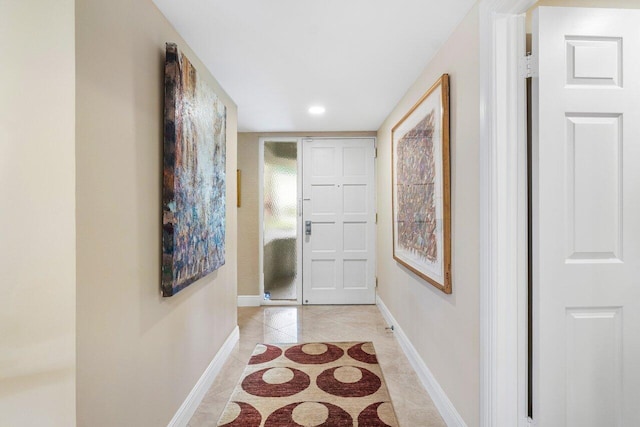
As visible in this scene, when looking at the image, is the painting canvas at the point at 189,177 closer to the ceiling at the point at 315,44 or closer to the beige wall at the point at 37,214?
the ceiling at the point at 315,44

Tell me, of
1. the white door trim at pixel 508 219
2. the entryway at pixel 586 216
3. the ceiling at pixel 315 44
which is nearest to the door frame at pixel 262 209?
the ceiling at pixel 315 44

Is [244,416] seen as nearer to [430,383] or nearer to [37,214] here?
[430,383]

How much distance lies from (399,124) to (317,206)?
1686 millimetres

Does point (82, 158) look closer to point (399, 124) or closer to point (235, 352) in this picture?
point (235, 352)

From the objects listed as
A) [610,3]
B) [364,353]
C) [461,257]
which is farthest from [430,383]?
[610,3]

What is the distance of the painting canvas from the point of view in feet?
5.32

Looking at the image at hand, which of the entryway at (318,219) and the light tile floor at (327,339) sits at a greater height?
the entryway at (318,219)

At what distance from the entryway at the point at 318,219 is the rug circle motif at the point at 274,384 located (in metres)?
1.84

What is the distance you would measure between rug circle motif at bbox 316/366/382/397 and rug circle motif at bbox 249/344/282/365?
51cm

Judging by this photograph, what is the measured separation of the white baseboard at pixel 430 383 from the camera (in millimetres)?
1810

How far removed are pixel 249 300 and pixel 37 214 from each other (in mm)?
3581

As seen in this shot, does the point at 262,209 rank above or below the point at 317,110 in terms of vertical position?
below

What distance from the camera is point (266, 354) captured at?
2816 millimetres

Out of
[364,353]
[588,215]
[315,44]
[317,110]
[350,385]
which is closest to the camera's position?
[588,215]
